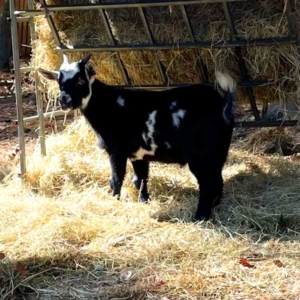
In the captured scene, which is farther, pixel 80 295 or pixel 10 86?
pixel 10 86

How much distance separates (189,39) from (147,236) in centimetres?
203

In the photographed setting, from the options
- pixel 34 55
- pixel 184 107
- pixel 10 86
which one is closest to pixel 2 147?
pixel 34 55

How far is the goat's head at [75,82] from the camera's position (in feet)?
20.5

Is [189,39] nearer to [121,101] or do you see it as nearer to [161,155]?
[121,101]

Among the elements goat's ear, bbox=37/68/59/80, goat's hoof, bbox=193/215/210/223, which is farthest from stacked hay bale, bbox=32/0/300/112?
goat's hoof, bbox=193/215/210/223

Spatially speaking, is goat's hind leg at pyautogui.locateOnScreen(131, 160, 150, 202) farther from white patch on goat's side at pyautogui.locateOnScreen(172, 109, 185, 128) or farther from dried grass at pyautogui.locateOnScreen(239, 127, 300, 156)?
dried grass at pyautogui.locateOnScreen(239, 127, 300, 156)

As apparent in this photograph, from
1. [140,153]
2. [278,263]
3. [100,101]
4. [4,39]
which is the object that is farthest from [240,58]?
[4,39]

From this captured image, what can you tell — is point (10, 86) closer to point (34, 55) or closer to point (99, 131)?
point (34, 55)

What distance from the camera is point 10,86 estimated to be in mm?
13453

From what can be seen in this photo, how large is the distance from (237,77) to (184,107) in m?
0.80

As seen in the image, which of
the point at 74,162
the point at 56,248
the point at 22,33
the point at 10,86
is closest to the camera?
the point at 56,248

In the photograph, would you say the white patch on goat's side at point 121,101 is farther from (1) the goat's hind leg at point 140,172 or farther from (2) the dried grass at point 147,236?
(2) the dried grass at point 147,236

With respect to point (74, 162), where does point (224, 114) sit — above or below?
above

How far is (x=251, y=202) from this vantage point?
6137mm
